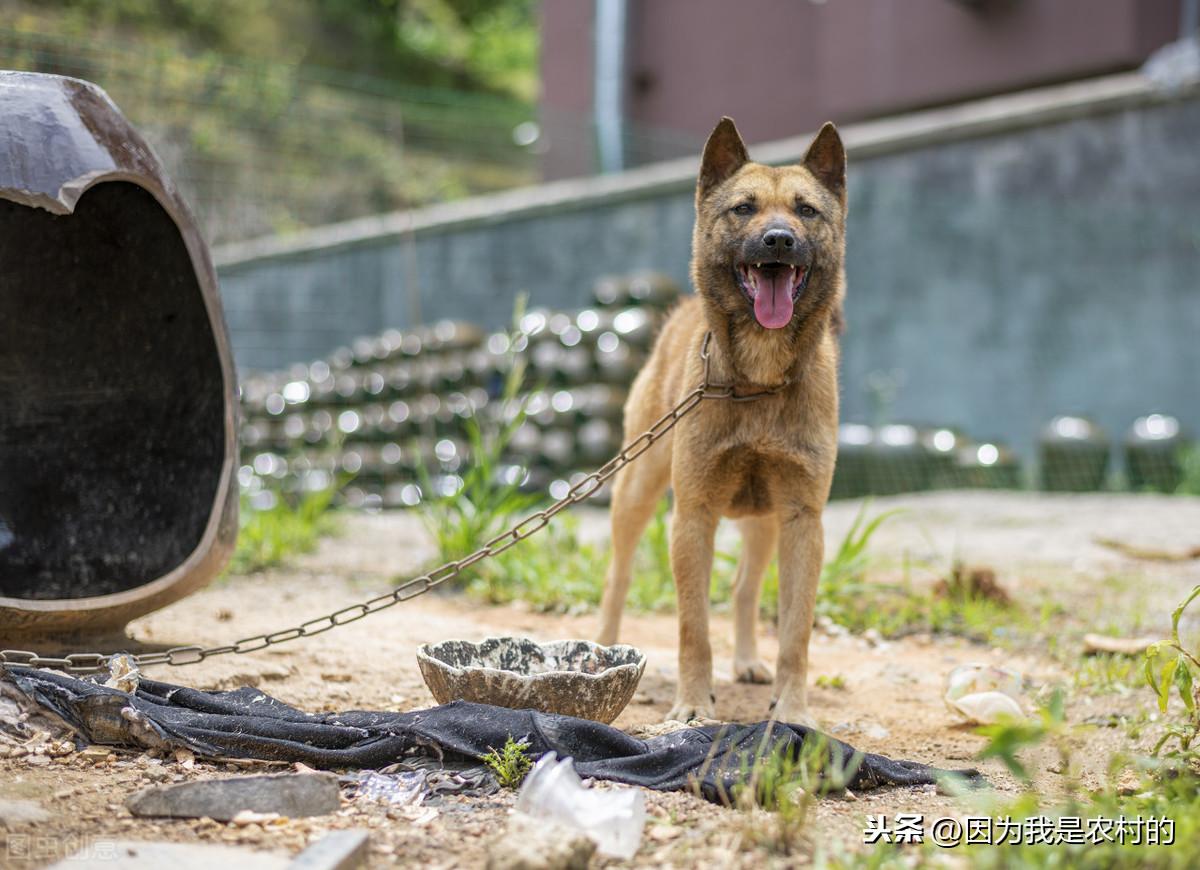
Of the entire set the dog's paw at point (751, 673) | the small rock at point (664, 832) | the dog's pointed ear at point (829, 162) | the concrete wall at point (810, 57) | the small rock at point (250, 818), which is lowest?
the dog's paw at point (751, 673)

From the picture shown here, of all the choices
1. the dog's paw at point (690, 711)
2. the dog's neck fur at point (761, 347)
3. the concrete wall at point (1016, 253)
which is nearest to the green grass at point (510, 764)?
the dog's paw at point (690, 711)

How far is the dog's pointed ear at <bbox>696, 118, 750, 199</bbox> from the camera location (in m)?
3.83

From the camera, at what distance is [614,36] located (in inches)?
688

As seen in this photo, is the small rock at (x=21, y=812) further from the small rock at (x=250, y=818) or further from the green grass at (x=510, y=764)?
the green grass at (x=510, y=764)

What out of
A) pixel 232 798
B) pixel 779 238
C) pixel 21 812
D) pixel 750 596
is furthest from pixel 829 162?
pixel 21 812

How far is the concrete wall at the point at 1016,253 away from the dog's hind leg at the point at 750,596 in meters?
4.20

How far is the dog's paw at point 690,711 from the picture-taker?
3.61m

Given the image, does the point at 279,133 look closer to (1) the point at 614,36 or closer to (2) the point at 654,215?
(2) the point at 654,215

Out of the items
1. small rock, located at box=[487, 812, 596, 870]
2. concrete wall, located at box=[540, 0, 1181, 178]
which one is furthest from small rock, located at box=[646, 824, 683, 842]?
concrete wall, located at box=[540, 0, 1181, 178]

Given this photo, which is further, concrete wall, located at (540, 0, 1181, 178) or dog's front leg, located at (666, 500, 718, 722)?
concrete wall, located at (540, 0, 1181, 178)

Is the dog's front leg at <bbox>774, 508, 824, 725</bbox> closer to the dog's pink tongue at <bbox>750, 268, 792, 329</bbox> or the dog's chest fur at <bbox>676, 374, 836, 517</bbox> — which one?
the dog's chest fur at <bbox>676, 374, 836, 517</bbox>

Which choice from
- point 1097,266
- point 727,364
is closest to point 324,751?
point 727,364

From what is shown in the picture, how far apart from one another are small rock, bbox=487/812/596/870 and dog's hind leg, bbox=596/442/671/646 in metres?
2.14

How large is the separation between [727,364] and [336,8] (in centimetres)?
2796
